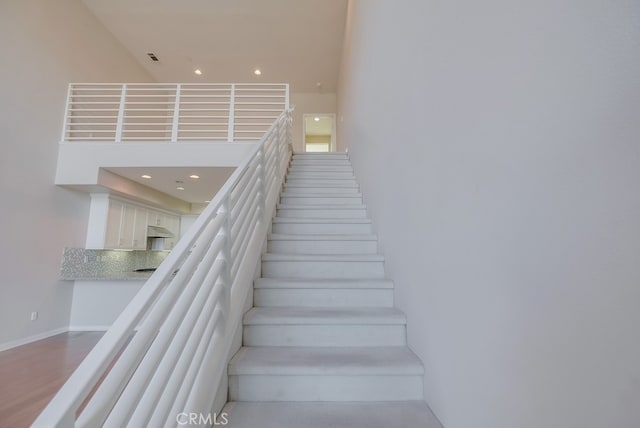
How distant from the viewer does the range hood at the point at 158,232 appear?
621 cm

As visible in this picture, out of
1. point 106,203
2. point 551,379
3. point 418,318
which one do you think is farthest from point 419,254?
point 106,203

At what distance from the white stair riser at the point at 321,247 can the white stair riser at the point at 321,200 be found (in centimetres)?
102

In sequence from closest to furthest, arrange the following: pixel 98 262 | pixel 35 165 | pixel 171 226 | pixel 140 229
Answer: pixel 35 165 → pixel 98 262 → pixel 140 229 → pixel 171 226

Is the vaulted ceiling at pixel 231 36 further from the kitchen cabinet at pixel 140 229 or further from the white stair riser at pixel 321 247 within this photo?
the white stair riser at pixel 321 247

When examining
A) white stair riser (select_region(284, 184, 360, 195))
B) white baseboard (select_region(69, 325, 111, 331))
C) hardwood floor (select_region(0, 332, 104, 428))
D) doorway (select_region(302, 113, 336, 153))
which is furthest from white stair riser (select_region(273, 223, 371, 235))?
doorway (select_region(302, 113, 336, 153))

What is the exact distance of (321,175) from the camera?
4324 mm

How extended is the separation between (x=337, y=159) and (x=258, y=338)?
389 cm

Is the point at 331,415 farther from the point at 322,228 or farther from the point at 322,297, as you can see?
the point at 322,228

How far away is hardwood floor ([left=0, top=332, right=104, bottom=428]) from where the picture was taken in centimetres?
214

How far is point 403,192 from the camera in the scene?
1.82m

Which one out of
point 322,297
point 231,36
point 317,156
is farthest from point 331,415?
point 231,36

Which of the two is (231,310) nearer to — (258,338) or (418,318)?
(258,338)

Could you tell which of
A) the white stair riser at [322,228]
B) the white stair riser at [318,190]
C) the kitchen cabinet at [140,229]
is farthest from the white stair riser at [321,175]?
the kitchen cabinet at [140,229]

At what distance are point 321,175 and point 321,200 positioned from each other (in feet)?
2.92
